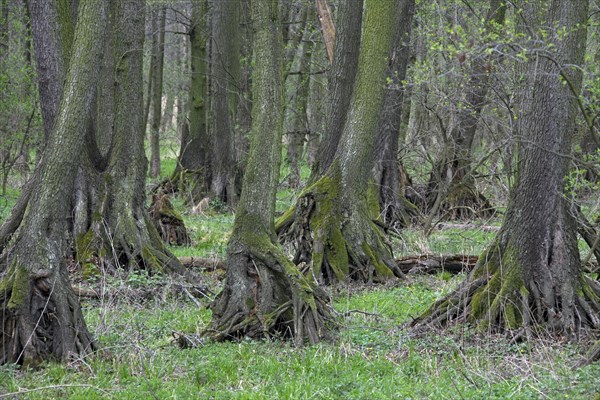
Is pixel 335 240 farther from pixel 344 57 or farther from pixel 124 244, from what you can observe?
pixel 344 57

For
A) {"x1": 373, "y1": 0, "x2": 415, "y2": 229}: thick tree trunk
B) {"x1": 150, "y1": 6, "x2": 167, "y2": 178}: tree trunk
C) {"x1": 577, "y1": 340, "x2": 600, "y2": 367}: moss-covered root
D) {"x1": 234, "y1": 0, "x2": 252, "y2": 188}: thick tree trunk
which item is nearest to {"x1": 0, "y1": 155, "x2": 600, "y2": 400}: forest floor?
{"x1": 577, "y1": 340, "x2": 600, "y2": 367}: moss-covered root

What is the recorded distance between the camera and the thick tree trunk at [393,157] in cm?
1628

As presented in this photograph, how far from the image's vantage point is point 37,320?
23.0ft

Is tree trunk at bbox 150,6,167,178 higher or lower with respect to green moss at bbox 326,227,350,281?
higher

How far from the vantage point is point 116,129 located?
1196 cm

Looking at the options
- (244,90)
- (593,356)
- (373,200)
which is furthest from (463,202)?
(593,356)

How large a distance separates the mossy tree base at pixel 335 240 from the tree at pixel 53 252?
475cm

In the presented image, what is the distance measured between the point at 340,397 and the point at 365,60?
703cm

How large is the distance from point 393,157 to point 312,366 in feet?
35.6

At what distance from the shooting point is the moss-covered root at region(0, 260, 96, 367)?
691 centimetres

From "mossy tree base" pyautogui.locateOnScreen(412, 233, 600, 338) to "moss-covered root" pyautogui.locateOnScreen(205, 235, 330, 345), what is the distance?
4.33ft

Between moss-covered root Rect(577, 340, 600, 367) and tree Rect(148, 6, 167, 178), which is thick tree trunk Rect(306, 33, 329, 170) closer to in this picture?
tree Rect(148, 6, 167, 178)

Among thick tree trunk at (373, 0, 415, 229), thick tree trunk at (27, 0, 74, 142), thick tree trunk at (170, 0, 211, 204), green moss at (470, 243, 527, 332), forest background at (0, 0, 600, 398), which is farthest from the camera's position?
thick tree trunk at (170, 0, 211, 204)

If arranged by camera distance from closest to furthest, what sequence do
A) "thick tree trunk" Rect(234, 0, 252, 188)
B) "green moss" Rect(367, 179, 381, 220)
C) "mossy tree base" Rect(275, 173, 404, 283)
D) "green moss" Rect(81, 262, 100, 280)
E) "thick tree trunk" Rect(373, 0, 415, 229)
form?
"green moss" Rect(81, 262, 100, 280) → "mossy tree base" Rect(275, 173, 404, 283) → "green moss" Rect(367, 179, 381, 220) → "thick tree trunk" Rect(373, 0, 415, 229) → "thick tree trunk" Rect(234, 0, 252, 188)
